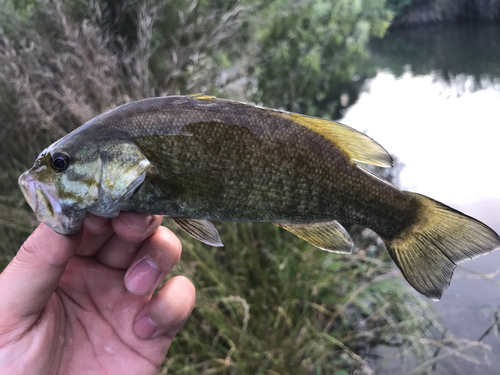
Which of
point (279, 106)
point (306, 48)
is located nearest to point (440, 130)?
point (306, 48)

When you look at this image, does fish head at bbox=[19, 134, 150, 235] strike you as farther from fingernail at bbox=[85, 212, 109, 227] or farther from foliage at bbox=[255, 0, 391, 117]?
foliage at bbox=[255, 0, 391, 117]

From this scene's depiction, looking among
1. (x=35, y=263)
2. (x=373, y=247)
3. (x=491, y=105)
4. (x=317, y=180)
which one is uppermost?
(x=317, y=180)

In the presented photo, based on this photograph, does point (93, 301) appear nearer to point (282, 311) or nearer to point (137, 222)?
point (137, 222)

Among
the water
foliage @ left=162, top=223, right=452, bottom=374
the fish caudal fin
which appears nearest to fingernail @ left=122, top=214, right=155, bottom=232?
the fish caudal fin

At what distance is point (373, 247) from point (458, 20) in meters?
28.3

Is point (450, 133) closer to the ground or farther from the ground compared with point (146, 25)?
closer to the ground

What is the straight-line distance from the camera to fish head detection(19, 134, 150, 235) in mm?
1269

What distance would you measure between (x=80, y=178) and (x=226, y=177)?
0.55 m

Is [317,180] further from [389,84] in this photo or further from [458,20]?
[458,20]

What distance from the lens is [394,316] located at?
11.6ft

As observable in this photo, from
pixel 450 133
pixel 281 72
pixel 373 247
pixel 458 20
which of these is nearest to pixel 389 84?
pixel 450 133

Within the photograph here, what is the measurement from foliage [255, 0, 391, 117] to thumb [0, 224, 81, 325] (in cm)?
565

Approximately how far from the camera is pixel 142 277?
5.66ft

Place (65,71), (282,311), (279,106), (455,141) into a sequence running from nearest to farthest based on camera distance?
(282,311), (65,71), (279,106), (455,141)
